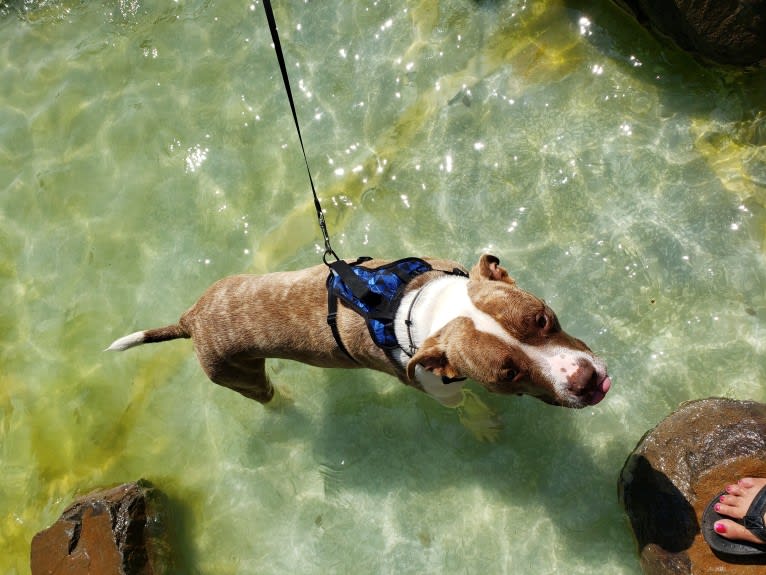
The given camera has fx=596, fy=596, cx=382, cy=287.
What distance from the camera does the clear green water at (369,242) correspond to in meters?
5.13

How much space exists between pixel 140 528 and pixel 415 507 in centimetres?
258

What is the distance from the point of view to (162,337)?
4688 mm

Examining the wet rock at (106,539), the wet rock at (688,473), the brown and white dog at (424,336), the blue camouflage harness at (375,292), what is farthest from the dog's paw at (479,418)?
the wet rock at (106,539)

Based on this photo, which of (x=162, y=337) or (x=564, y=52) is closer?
(x=162, y=337)

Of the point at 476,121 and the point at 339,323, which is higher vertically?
the point at 476,121

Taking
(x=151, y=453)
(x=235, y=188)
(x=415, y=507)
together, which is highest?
(x=235, y=188)

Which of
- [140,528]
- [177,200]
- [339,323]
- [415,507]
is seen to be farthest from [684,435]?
[177,200]

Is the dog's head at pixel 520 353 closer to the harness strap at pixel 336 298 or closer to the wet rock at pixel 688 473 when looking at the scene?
the harness strap at pixel 336 298

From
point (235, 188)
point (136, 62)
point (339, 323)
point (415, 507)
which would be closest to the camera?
point (339, 323)

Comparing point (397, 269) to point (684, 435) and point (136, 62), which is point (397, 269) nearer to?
point (684, 435)

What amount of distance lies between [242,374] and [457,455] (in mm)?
2046

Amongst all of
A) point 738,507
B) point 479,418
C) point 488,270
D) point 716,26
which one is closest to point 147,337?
point 488,270

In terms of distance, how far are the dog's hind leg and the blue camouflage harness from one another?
90 cm

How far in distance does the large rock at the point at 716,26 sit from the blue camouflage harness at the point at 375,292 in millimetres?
3205
